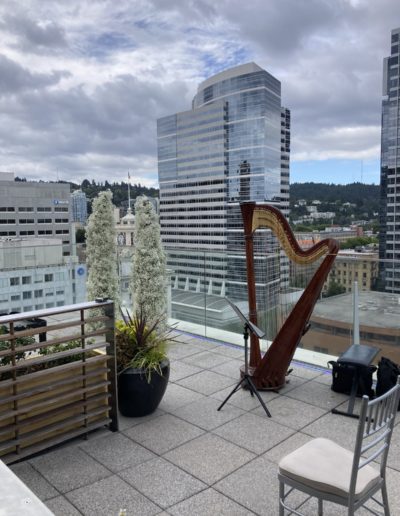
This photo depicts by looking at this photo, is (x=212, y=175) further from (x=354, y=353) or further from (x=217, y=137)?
(x=354, y=353)

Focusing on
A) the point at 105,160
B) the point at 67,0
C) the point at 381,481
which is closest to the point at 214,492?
the point at 381,481

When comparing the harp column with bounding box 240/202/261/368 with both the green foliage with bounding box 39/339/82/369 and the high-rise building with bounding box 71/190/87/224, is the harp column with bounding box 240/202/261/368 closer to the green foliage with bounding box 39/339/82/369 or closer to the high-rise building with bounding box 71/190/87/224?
the green foliage with bounding box 39/339/82/369

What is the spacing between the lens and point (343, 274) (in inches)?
176

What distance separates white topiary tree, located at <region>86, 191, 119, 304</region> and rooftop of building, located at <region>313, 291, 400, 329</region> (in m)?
3.02

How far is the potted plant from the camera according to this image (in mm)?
3422

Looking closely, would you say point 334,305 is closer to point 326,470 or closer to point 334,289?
point 334,289

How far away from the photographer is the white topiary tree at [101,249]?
6172 mm

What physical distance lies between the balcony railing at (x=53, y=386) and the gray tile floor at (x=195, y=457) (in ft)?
0.47

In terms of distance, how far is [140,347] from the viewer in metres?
3.58

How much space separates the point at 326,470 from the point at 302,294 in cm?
218

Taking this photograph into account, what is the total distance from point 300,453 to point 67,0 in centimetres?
658

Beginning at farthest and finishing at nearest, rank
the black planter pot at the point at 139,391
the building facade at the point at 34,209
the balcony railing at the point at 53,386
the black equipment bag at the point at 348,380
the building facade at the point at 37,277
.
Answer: the building facade at the point at 34,209 < the building facade at the point at 37,277 < the black equipment bag at the point at 348,380 < the black planter pot at the point at 139,391 < the balcony railing at the point at 53,386

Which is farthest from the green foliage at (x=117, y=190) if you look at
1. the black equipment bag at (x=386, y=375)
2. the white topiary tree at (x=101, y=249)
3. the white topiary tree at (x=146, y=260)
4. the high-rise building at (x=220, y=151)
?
the high-rise building at (x=220, y=151)

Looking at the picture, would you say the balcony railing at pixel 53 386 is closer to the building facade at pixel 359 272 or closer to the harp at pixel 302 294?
the harp at pixel 302 294
